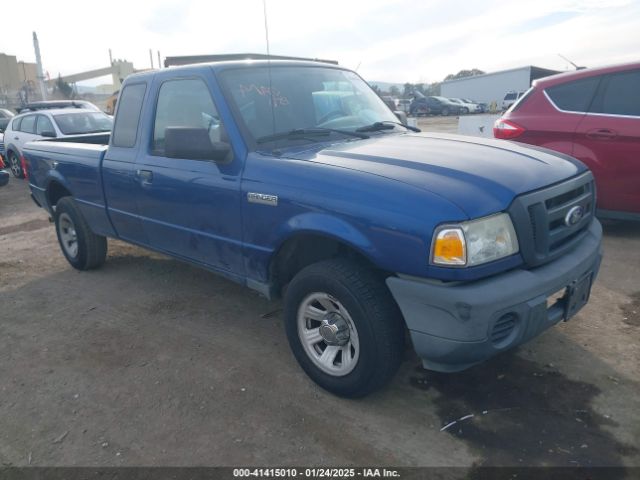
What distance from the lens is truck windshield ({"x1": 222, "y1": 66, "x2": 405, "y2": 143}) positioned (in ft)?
10.9

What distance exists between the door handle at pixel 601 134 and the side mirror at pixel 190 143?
4117mm

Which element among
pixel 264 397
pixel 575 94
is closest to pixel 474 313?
pixel 264 397

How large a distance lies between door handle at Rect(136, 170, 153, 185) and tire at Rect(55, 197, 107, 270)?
1530mm

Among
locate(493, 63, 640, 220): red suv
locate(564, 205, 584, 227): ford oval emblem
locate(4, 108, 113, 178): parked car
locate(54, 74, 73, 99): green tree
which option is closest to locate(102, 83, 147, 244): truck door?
locate(564, 205, 584, 227): ford oval emblem

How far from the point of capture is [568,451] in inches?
97.0

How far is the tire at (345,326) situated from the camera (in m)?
2.62

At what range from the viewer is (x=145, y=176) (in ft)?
12.8

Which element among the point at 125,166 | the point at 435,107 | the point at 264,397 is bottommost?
the point at 264,397

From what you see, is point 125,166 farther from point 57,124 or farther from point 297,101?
point 57,124

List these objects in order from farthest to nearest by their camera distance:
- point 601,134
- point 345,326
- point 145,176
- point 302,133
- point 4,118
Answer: point 4,118
point 601,134
point 145,176
point 302,133
point 345,326

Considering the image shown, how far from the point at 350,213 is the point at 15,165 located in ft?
40.7

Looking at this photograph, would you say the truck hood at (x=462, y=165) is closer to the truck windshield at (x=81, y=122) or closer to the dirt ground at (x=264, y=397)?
the dirt ground at (x=264, y=397)

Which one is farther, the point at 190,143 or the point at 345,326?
the point at 190,143

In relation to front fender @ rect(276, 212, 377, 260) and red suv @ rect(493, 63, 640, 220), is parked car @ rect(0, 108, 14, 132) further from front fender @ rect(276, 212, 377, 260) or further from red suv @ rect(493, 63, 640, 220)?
front fender @ rect(276, 212, 377, 260)
